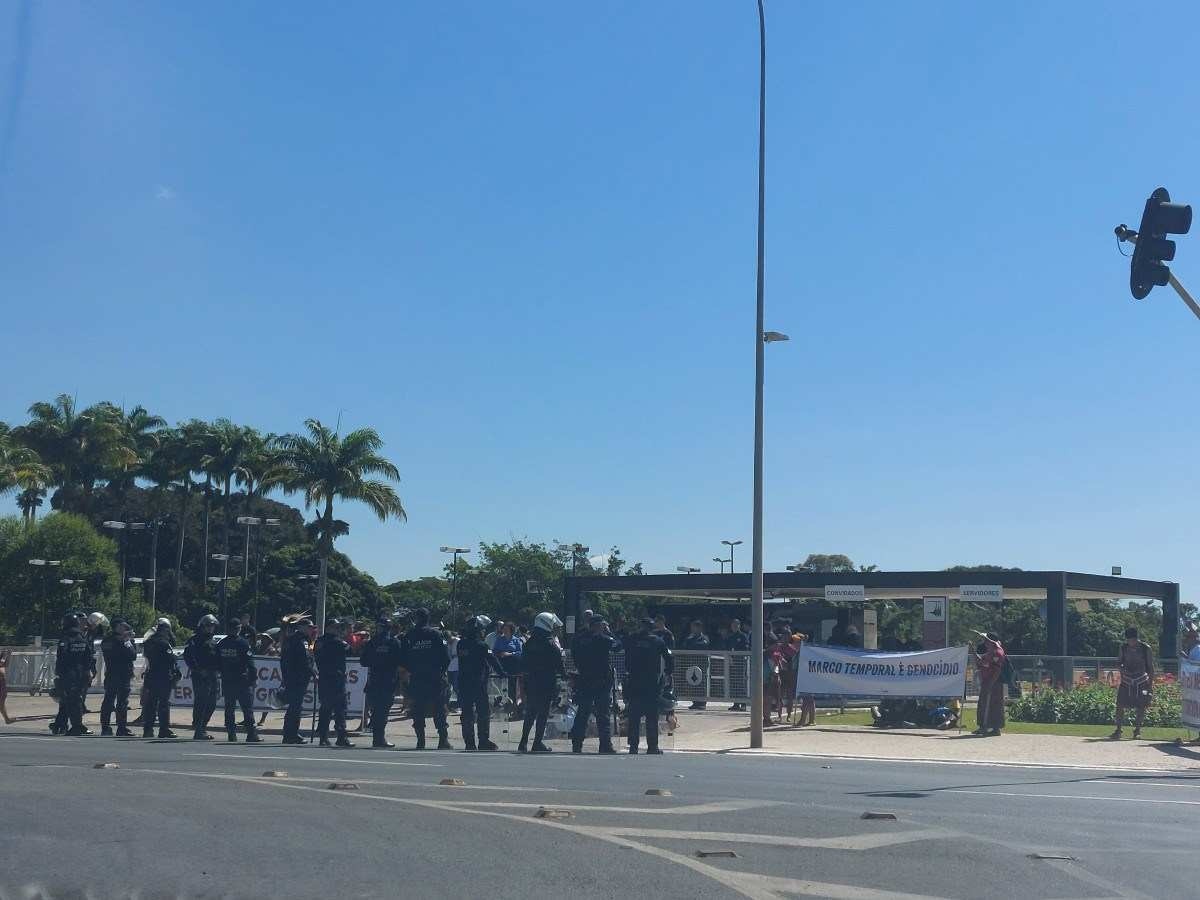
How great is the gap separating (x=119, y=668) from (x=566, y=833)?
13219 millimetres

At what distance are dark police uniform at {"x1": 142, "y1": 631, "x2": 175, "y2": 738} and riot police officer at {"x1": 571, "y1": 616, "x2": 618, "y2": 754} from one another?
6.20 m

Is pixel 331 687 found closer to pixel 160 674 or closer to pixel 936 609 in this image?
pixel 160 674

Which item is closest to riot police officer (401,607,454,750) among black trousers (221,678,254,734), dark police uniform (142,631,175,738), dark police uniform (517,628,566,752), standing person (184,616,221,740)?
dark police uniform (517,628,566,752)

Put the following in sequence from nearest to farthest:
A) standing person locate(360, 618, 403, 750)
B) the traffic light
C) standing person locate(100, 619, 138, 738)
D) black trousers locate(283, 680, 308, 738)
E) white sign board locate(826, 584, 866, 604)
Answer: the traffic light < standing person locate(360, 618, 403, 750) < black trousers locate(283, 680, 308, 738) < standing person locate(100, 619, 138, 738) < white sign board locate(826, 584, 866, 604)

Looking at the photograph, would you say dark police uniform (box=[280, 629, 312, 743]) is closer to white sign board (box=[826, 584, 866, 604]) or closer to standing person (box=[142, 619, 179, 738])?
standing person (box=[142, 619, 179, 738])

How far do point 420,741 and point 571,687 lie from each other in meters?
3.58

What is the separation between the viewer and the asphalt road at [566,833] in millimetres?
7367

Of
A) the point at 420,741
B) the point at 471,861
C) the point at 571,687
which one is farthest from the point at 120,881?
the point at 571,687

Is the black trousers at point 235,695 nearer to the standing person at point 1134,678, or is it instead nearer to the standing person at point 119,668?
the standing person at point 119,668

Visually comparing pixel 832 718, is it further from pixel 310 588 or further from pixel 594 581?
pixel 310 588

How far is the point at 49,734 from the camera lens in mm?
20594

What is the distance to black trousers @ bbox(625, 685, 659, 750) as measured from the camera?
17.6 m

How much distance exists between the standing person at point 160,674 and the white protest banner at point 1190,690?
1558 centimetres

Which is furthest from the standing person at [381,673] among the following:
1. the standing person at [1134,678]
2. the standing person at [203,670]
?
the standing person at [1134,678]
